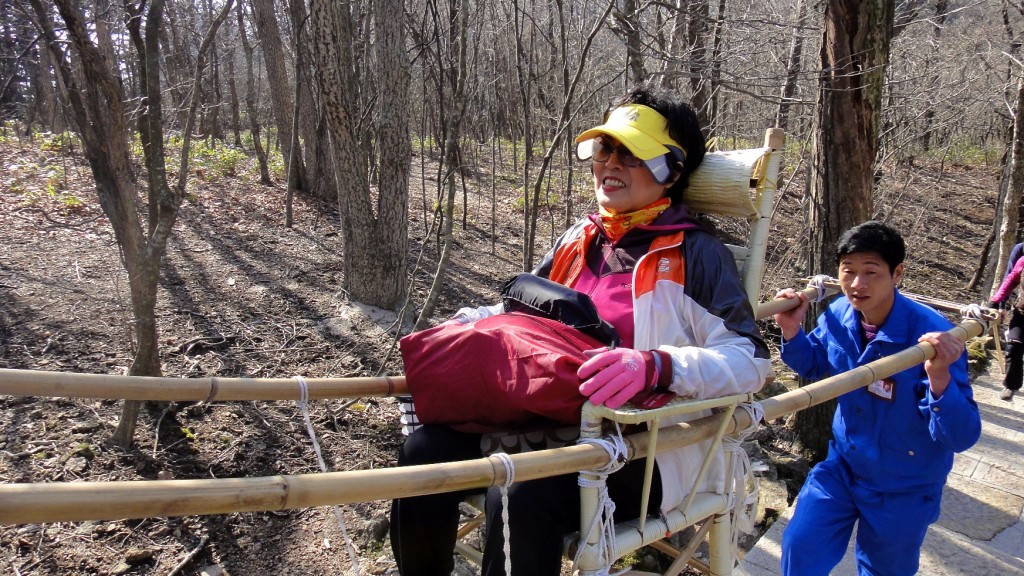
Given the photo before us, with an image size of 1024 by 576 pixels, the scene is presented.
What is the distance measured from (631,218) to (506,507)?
3.27 feet

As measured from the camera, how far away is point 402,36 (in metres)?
4.58

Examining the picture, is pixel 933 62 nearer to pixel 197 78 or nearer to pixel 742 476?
pixel 742 476

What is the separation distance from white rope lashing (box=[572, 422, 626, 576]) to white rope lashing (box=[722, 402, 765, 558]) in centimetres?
44

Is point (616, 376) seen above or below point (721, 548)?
above

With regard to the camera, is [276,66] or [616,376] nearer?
[616,376]

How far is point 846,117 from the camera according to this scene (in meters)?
3.65

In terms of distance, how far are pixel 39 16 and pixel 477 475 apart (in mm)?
2756

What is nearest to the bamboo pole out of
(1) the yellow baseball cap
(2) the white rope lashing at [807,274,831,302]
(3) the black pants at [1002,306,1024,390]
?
(1) the yellow baseball cap

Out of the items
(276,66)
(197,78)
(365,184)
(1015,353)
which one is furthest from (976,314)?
(276,66)

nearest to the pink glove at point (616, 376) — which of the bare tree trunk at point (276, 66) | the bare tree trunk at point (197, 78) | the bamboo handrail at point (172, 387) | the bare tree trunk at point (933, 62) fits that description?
the bamboo handrail at point (172, 387)

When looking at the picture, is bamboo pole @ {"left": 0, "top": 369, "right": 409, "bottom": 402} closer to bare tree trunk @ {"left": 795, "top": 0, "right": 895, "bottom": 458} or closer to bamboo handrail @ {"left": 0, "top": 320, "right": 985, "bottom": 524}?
bamboo handrail @ {"left": 0, "top": 320, "right": 985, "bottom": 524}

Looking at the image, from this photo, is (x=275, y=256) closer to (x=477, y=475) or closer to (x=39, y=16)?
(x=39, y=16)

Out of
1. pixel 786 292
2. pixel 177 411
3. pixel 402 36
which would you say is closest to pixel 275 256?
pixel 402 36

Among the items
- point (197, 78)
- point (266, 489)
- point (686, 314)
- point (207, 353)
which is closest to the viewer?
point (266, 489)
